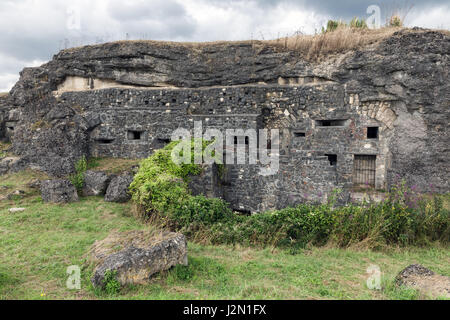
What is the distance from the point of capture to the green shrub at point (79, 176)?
9.36 m

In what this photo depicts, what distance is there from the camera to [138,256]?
14.5ft

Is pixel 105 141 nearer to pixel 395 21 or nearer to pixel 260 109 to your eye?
pixel 260 109

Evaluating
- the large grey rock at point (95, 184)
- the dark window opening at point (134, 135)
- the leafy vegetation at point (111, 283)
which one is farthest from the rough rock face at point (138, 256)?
the dark window opening at point (134, 135)

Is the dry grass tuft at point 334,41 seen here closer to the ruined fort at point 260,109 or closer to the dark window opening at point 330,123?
the ruined fort at point 260,109

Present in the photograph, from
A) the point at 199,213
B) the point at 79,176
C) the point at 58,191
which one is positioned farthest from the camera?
the point at 79,176

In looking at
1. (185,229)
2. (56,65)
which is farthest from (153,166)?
(56,65)

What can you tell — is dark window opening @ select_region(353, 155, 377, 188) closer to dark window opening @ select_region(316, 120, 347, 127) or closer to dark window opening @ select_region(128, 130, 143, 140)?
dark window opening @ select_region(316, 120, 347, 127)

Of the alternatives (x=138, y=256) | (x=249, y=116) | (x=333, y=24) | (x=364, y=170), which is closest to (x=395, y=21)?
(x=333, y=24)

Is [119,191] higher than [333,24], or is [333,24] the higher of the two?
[333,24]

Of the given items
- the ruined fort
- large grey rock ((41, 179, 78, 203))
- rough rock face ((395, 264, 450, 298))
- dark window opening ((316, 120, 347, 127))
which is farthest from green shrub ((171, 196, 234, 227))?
dark window opening ((316, 120, 347, 127))

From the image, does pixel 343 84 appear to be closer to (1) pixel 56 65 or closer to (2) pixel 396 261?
(2) pixel 396 261

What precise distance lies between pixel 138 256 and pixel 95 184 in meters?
5.74

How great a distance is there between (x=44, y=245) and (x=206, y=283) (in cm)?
370

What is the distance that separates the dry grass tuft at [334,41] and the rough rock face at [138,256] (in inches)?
401
